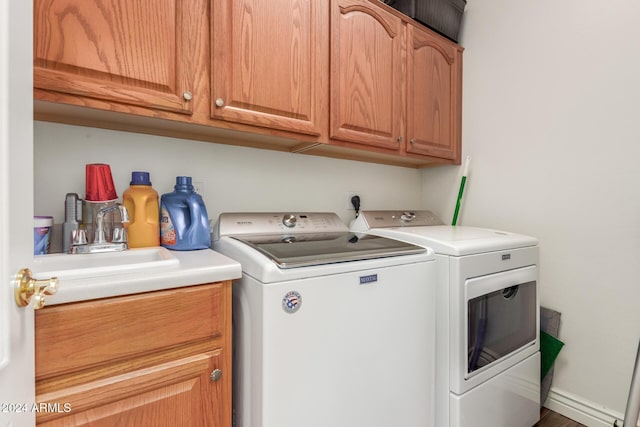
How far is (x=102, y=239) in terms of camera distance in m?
1.05

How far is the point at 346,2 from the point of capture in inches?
57.4

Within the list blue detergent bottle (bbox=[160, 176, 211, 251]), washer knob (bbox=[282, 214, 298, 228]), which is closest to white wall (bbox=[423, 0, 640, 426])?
washer knob (bbox=[282, 214, 298, 228])

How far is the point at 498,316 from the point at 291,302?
3.34 feet

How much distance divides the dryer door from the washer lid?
34 cm

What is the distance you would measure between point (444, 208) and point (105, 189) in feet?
6.44

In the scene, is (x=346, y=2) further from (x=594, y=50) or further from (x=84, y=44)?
(x=594, y=50)

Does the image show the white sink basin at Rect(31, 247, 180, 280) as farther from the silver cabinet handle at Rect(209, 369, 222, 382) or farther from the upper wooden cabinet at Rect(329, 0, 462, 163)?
the upper wooden cabinet at Rect(329, 0, 462, 163)

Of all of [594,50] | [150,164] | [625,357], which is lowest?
[625,357]

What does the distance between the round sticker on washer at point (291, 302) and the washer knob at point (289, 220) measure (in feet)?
1.96

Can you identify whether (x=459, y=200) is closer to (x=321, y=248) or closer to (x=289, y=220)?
(x=289, y=220)

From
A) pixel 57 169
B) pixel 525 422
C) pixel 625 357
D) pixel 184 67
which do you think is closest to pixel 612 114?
pixel 625 357

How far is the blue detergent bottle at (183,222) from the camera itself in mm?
1120

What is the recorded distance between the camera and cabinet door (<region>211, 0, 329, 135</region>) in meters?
1.13

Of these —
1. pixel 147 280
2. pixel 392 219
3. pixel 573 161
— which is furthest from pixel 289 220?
pixel 573 161
